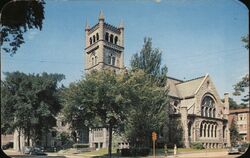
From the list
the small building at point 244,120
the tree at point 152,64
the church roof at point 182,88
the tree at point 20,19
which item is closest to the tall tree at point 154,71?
the tree at point 152,64

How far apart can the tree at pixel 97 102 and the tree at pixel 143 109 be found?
1.02 metres

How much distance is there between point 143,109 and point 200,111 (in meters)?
13.1

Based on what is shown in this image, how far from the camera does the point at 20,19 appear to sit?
23.2ft

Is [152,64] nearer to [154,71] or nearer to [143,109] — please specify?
[154,71]

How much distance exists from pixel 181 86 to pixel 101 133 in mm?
9032

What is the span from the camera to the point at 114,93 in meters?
19.0

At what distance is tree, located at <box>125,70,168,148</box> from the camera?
2116cm

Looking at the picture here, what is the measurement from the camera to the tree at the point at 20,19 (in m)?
6.31

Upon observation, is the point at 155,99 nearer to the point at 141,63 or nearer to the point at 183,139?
the point at 141,63

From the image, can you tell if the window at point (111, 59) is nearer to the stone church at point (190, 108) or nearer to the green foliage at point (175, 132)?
the stone church at point (190, 108)

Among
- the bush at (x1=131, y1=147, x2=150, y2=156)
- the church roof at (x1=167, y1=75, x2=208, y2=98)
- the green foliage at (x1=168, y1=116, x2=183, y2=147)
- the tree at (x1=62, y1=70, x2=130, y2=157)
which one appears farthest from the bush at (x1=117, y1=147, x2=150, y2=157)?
the church roof at (x1=167, y1=75, x2=208, y2=98)

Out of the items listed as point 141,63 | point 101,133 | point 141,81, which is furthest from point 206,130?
point 141,81

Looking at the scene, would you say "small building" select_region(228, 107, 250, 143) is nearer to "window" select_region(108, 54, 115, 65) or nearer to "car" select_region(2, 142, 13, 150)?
"car" select_region(2, 142, 13, 150)

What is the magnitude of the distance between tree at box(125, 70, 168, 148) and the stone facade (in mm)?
7145
